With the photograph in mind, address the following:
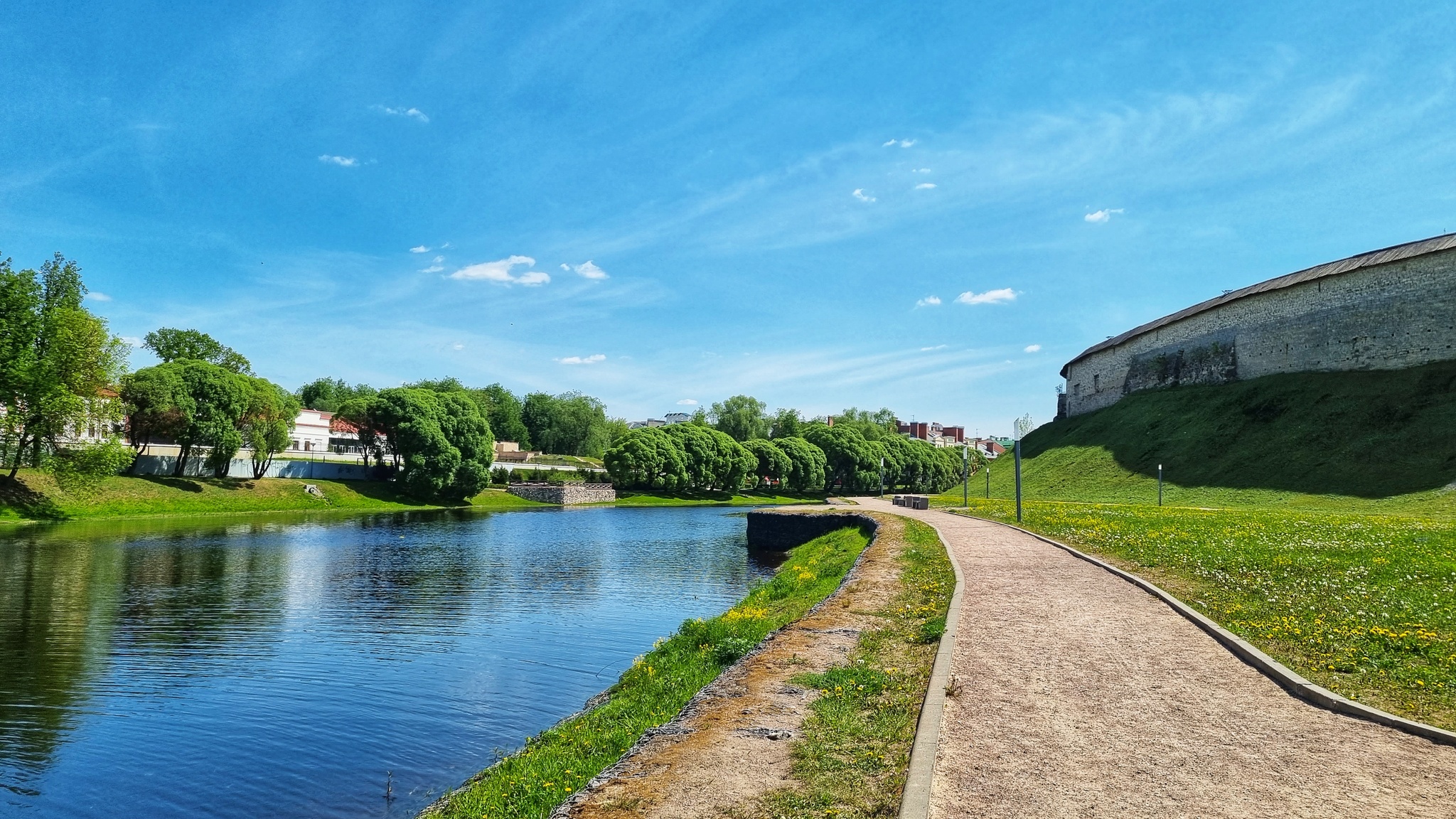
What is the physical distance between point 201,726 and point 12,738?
2.20 m

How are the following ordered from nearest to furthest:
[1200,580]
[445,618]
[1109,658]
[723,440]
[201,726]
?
[1109,658] → [201,726] → [1200,580] → [445,618] → [723,440]

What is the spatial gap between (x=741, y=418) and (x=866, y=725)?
410ft

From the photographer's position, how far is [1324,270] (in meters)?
69.4

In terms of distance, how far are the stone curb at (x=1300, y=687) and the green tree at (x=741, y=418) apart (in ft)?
383

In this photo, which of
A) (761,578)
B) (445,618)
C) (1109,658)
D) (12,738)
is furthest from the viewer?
(761,578)

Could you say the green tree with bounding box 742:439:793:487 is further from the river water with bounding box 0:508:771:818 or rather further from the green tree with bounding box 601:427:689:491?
the river water with bounding box 0:508:771:818

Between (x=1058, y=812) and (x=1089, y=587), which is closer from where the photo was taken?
(x=1058, y=812)

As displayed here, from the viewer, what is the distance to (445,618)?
20.1 m

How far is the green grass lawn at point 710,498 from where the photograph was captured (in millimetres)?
85438

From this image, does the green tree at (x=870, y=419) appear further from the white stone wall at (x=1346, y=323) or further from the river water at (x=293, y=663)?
the river water at (x=293, y=663)

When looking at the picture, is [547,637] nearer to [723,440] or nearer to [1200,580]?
[1200,580]

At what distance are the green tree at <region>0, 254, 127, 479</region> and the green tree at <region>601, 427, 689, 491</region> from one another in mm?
45781

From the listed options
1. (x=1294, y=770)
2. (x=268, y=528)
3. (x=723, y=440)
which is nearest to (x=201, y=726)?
(x=1294, y=770)

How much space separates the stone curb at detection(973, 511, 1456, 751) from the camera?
22.4ft
